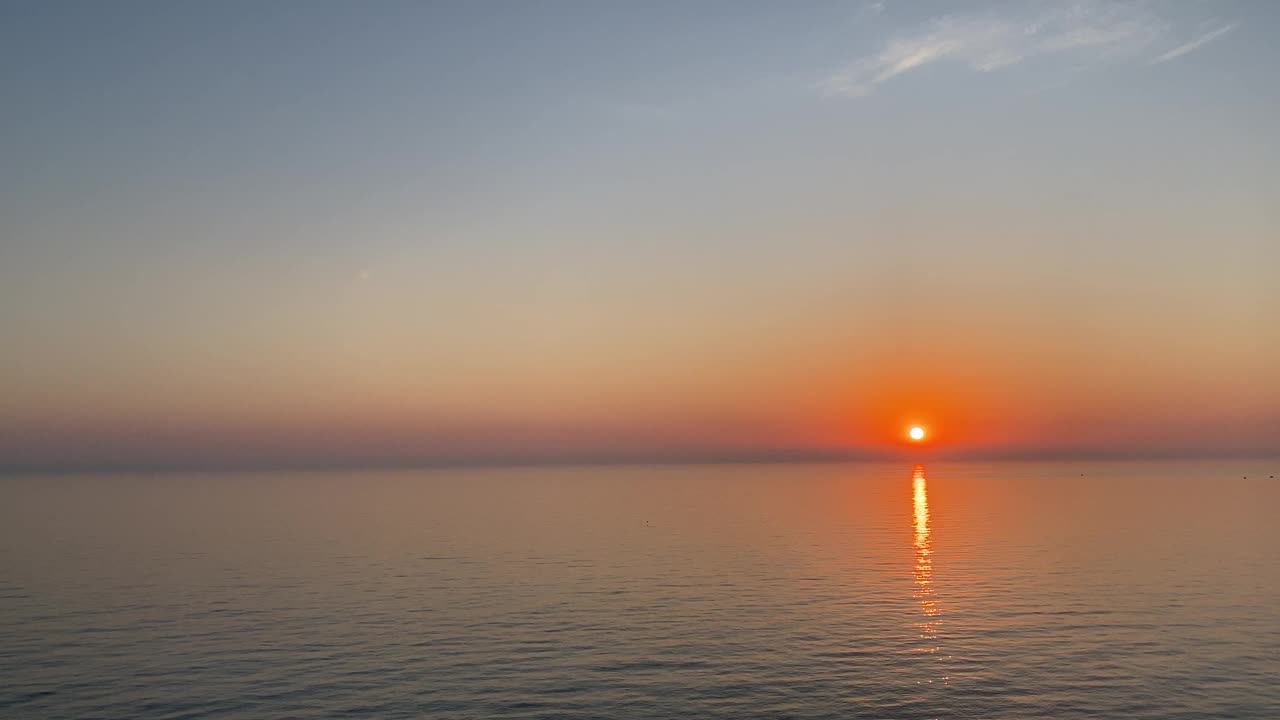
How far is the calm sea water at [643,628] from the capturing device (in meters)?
47.2

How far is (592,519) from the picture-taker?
176m

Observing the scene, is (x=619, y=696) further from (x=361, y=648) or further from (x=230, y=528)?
(x=230, y=528)

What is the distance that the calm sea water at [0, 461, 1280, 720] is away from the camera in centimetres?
4722

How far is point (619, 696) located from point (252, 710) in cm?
1850

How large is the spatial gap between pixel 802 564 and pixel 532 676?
186 ft

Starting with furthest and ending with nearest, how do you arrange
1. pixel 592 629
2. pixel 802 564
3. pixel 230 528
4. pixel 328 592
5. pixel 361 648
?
pixel 230 528 → pixel 802 564 → pixel 328 592 → pixel 592 629 → pixel 361 648

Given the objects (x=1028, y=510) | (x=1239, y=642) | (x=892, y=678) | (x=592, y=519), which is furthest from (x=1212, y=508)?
(x=892, y=678)

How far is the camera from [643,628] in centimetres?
6481

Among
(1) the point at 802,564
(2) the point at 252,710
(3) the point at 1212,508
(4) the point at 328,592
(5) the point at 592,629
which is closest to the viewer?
(2) the point at 252,710

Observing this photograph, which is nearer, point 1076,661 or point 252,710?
point 252,710

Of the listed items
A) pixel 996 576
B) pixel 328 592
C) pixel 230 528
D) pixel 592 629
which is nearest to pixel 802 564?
pixel 996 576

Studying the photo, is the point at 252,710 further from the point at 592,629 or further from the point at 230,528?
the point at 230,528

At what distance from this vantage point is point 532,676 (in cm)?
5159

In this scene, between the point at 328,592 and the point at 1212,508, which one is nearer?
the point at 328,592
